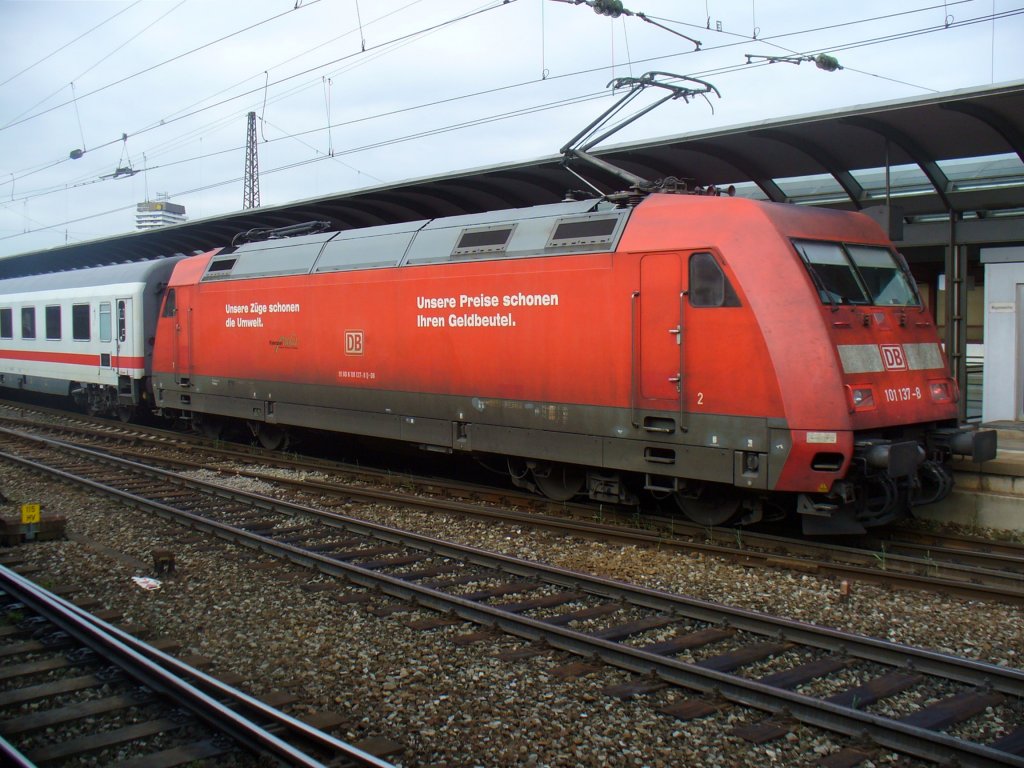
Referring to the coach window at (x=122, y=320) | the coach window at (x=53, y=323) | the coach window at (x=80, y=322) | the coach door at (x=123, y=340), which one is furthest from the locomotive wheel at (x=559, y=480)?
the coach window at (x=53, y=323)

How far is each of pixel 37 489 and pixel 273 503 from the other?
4.01 m

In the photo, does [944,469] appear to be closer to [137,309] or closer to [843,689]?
[843,689]

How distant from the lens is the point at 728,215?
26.9ft

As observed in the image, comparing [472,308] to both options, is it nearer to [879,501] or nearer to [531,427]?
[531,427]

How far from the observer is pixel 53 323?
20.5m

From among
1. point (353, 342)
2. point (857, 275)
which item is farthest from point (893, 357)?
point (353, 342)

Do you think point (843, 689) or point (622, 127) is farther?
point (622, 127)

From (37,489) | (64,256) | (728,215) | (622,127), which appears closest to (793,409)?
(728,215)

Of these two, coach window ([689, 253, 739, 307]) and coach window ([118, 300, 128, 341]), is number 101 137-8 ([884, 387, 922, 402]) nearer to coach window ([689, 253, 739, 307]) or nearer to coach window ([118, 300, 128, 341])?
coach window ([689, 253, 739, 307])

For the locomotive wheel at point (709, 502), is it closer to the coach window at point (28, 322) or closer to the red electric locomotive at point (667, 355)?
the red electric locomotive at point (667, 355)

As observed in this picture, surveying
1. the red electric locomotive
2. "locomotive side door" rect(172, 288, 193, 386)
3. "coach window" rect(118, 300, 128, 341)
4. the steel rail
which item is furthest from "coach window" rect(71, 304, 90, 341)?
the steel rail

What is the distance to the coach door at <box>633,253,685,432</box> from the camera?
329 inches

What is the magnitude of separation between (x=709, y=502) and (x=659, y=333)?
74.4 inches

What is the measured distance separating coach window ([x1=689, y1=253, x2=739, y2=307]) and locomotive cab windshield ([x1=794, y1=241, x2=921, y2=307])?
2.41ft
